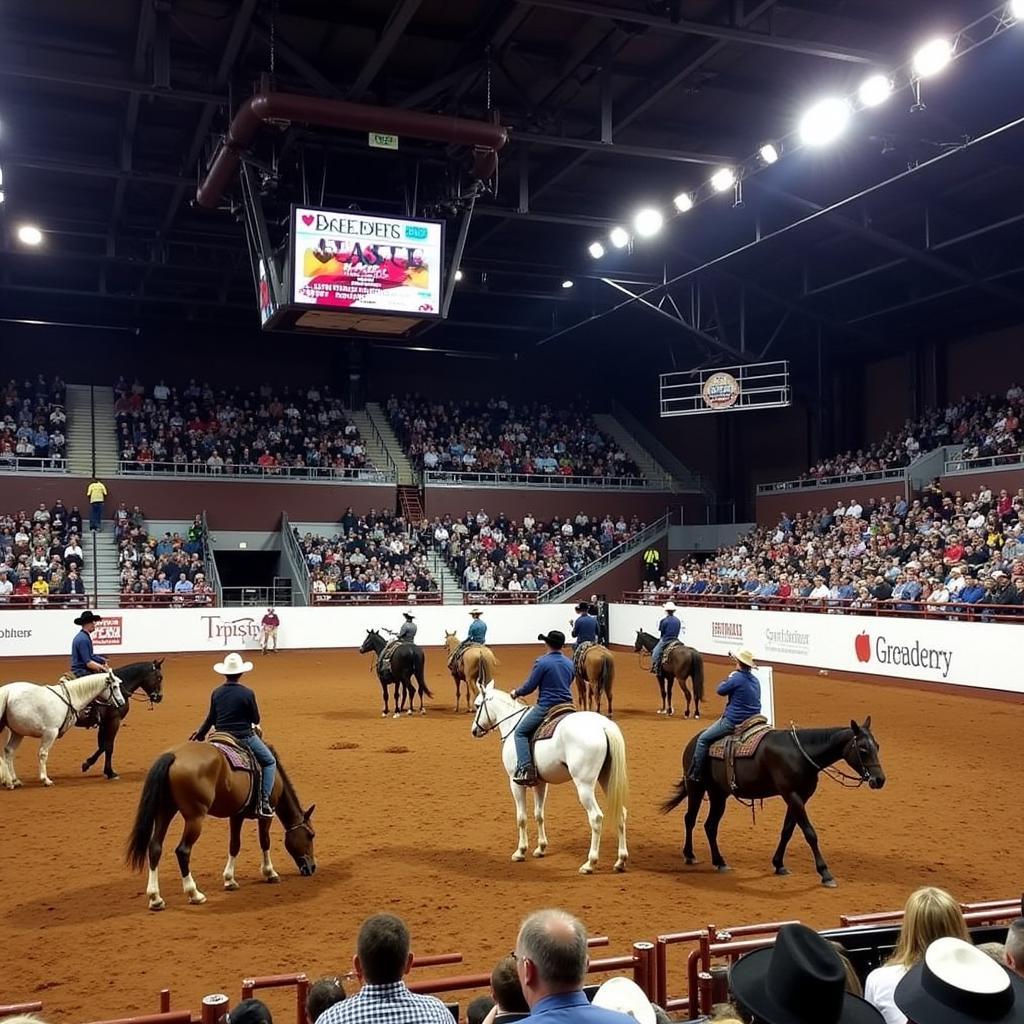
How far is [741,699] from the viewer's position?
932 centimetres

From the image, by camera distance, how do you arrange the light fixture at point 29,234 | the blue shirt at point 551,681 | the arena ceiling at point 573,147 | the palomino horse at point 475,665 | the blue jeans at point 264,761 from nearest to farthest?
the blue jeans at point 264,761
the blue shirt at point 551,681
the arena ceiling at point 573,147
the palomino horse at point 475,665
the light fixture at point 29,234

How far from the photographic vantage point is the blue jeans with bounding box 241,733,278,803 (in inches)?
337

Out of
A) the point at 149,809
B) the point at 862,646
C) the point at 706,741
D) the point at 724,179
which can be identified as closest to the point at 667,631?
the point at 862,646

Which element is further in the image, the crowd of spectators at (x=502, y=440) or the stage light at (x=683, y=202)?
the crowd of spectators at (x=502, y=440)

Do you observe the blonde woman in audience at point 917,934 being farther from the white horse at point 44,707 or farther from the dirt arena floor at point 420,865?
the white horse at point 44,707

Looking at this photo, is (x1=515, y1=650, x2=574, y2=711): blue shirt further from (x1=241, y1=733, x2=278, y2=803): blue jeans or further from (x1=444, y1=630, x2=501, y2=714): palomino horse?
(x1=444, y1=630, x2=501, y2=714): palomino horse

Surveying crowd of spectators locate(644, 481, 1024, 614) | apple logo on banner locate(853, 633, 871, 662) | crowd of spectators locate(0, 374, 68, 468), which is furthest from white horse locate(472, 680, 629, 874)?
crowd of spectators locate(0, 374, 68, 468)

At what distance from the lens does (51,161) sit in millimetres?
21266

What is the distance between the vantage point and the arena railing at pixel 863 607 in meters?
19.7

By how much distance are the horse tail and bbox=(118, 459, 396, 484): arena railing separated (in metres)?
28.0

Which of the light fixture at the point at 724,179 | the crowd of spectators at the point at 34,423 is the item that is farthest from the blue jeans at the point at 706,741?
the crowd of spectators at the point at 34,423

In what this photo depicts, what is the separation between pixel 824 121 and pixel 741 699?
13361 mm

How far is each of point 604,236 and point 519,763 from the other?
→ 21.4 meters

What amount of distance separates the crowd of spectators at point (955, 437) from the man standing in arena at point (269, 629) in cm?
1905
